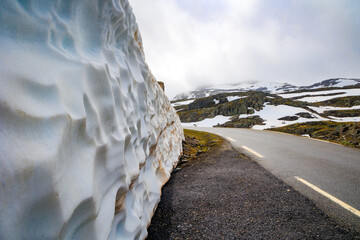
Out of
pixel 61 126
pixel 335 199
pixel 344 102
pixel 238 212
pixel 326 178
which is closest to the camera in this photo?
pixel 61 126

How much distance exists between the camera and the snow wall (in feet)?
3.36

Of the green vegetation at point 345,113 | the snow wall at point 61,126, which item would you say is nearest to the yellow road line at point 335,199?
the snow wall at point 61,126

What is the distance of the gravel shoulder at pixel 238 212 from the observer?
251cm

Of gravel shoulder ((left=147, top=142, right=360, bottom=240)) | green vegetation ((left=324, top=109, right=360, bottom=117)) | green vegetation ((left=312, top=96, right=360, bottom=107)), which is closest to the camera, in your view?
gravel shoulder ((left=147, top=142, right=360, bottom=240))

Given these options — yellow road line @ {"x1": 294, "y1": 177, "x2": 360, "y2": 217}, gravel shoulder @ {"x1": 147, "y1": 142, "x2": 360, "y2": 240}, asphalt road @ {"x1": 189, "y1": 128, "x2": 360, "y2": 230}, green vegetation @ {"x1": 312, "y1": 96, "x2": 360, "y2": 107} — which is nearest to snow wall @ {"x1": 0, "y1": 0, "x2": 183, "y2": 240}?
gravel shoulder @ {"x1": 147, "y1": 142, "x2": 360, "y2": 240}

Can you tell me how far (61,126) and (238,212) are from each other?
9.66 ft

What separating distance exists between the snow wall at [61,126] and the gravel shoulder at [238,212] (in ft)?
2.64

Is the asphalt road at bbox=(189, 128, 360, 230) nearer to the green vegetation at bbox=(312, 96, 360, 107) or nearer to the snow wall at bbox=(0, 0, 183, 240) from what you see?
the snow wall at bbox=(0, 0, 183, 240)

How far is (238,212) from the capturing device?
3.03 meters

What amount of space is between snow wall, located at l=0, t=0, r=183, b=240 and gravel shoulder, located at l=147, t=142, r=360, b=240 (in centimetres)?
80

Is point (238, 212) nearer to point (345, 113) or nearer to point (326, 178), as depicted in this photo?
point (326, 178)

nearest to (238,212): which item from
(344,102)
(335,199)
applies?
(335,199)

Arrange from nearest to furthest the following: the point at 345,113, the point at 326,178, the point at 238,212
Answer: the point at 238,212, the point at 326,178, the point at 345,113

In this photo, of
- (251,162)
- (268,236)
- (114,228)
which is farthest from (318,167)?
(114,228)
